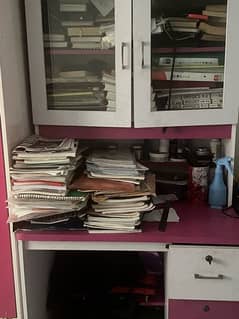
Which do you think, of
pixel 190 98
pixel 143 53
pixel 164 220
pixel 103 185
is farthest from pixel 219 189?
pixel 143 53

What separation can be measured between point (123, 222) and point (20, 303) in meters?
0.50

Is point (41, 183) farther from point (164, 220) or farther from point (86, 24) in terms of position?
point (86, 24)

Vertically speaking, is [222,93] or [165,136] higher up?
[222,93]

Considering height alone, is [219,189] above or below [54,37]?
below

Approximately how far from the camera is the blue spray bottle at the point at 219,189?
5.33 ft

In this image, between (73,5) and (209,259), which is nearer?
(209,259)

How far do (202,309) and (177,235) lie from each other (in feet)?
0.97

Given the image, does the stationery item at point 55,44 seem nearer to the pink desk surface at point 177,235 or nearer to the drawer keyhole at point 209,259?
the pink desk surface at point 177,235

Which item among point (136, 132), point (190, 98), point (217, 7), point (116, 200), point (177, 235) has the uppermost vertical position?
point (217, 7)

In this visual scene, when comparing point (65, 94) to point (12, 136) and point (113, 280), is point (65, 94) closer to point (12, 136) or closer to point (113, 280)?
point (12, 136)

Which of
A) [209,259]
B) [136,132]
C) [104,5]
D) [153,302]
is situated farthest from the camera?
[153,302]

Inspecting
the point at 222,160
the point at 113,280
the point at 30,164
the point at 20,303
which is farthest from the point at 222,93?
the point at 20,303

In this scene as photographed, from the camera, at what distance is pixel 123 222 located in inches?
56.1

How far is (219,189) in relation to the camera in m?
1.63
